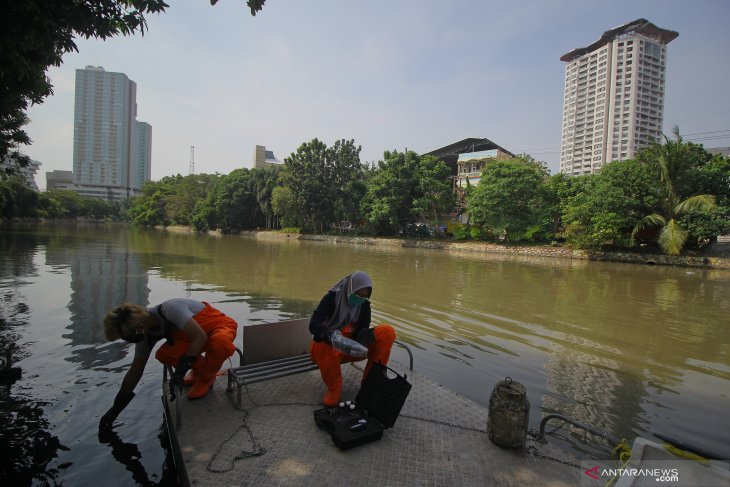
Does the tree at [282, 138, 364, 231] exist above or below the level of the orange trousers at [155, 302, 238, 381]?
above

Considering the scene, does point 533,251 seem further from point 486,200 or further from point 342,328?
point 342,328

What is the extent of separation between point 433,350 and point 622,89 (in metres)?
111

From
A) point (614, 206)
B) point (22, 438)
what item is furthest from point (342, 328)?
point (614, 206)

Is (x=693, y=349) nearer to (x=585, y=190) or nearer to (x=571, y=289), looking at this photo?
(x=571, y=289)

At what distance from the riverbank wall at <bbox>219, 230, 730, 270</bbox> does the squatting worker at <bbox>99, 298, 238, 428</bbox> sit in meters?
29.4

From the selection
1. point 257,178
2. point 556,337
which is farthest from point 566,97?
point 556,337

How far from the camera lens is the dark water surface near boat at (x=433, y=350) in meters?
3.48

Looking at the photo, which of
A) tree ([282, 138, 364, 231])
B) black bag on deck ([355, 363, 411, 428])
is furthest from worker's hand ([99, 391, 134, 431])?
tree ([282, 138, 364, 231])

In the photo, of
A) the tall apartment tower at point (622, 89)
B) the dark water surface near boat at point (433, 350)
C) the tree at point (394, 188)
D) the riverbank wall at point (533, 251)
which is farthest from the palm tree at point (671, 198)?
the tall apartment tower at point (622, 89)

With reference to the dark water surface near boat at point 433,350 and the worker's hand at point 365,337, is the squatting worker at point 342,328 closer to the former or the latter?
the worker's hand at point 365,337

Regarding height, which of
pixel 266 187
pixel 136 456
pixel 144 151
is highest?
pixel 144 151

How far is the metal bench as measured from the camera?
3526 mm

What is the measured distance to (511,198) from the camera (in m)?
32.3

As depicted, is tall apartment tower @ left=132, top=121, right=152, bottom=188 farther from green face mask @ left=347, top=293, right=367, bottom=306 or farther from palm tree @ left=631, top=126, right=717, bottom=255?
green face mask @ left=347, top=293, right=367, bottom=306
